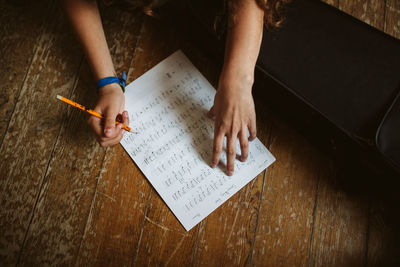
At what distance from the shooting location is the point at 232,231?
688 millimetres

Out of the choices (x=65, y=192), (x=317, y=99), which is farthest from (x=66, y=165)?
(x=317, y=99)

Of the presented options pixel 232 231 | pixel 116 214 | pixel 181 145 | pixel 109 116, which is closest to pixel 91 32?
pixel 109 116

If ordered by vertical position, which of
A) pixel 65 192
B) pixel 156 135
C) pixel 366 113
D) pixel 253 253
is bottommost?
pixel 253 253

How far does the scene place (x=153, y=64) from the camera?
76 centimetres

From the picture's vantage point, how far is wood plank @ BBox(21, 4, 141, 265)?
26.4 inches

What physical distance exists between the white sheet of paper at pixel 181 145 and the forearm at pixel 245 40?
137 mm

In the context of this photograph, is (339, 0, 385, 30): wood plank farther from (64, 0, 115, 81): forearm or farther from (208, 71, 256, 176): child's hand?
(64, 0, 115, 81): forearm

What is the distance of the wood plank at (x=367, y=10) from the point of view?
81cm

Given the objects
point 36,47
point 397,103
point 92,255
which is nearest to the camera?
point 397,103

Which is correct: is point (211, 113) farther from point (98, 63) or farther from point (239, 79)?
point (98, 63)

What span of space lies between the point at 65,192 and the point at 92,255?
0.18 meters

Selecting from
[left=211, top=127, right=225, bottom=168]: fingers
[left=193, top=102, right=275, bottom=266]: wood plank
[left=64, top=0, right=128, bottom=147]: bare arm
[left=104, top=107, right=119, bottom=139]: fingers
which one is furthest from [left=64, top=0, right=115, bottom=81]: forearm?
[left=193, top=102, right=275, bottom=266]: wood plank

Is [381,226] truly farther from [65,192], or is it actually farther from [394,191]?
[65,192]

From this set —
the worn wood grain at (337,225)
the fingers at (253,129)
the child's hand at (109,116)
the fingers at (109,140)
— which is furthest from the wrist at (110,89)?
the worn wood grain at (337,225)
